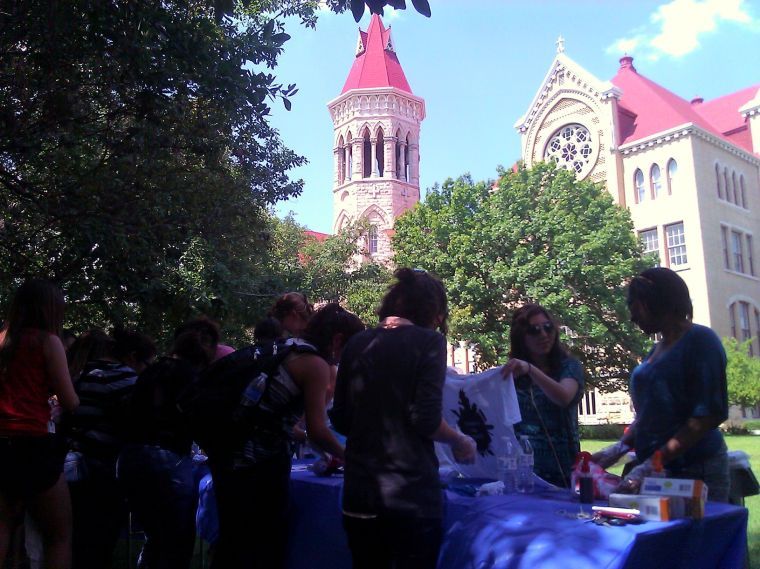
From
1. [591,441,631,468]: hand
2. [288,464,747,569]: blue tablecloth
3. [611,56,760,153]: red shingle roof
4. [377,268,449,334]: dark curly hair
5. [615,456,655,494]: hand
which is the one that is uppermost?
[611,56,760,153]: red shingle roof

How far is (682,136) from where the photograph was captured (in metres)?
40.0

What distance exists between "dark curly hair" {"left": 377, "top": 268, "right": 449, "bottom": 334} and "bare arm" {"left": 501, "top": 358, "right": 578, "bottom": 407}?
1.03m

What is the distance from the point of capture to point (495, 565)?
278cm

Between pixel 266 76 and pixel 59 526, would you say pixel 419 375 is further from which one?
pixel 266 76

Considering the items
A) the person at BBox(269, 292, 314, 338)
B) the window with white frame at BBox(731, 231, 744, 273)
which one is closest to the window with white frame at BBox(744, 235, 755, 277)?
the window with white frame at BBox(731, 231, 744, 273)

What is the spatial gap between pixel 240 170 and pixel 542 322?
30.5 ft

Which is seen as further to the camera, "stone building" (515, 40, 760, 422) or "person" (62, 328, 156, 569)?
"stone building" (515, 40, 760, 422)

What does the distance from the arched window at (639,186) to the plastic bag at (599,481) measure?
41656mm

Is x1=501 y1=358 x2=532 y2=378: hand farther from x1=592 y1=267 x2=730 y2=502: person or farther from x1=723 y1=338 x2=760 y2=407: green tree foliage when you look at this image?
x1=723 y1=338 x2=760 y2=407: green tree foliage

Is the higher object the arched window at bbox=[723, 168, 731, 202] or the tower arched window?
the tower arched window

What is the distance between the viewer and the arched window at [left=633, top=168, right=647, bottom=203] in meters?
42.0

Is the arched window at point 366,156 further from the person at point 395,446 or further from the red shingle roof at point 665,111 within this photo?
the person at point 395,446

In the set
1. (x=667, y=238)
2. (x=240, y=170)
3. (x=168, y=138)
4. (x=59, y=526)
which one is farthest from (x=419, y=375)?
(x=667, y=238)

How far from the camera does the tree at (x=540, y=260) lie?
93.6 ft
